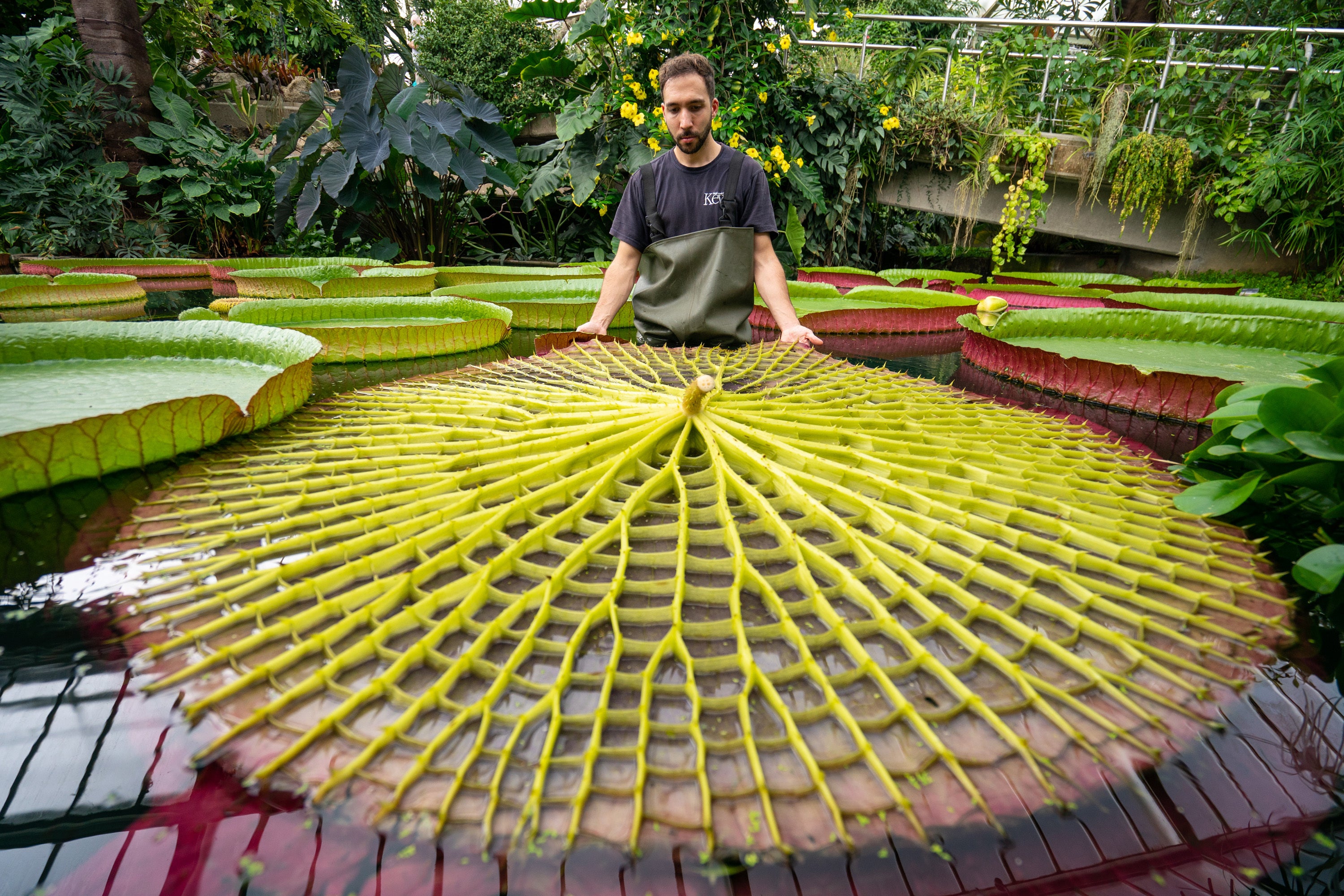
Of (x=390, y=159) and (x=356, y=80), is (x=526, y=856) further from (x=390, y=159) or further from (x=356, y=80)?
(x=356, y=80)

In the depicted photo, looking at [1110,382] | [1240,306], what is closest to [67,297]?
[1110,382]

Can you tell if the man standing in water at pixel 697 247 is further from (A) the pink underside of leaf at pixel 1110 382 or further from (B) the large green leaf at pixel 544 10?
(B) the large green leaf at pixel 544 10

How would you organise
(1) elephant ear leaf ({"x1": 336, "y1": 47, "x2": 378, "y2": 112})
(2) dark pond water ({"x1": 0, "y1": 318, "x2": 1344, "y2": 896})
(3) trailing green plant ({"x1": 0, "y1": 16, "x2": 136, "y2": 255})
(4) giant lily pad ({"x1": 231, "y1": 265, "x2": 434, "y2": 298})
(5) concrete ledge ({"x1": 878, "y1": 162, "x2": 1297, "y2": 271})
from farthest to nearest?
(1) elephant ear leaf ({"x1": 336, "y1": 47, "x2": 378, "y2": 112}), (3) trailing green plant ({"x1": 0, "y1": 16, "x2": 136, "y2": 255}), (5) concrete ledge ({"x1": 878, "y1": 162, "x2": 1297, "y2": 271}), (4) giant lily pad ({"x1": 231, "y1": 265, "x2": 434, "y2": 298}), (2) dark pond water ({"x1": 0, "y1": 318, "x2": 1344, "y2": 896})

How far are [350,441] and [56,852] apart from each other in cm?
99

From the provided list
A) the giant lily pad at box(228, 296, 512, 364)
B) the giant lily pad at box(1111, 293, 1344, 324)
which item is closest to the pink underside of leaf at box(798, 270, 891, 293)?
the giant lily pad at box(1111, 293, 1344, 324)

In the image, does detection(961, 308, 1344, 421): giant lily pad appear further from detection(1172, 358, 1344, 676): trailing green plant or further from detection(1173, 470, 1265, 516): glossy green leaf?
detection(1173, 470, 1265, 516): glossy green leaf

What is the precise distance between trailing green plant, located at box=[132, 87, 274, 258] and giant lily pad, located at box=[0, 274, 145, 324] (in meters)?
4.38

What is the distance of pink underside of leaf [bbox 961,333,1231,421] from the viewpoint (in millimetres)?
2166

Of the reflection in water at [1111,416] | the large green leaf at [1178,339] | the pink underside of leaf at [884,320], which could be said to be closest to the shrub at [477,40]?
the pink underside of leaf at [884,320]

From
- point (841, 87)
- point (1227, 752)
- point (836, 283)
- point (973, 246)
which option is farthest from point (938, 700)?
point (973, 246)

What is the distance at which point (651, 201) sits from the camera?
2.93m

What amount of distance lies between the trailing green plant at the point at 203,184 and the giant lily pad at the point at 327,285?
5162 millimetres

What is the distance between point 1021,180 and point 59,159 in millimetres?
12036

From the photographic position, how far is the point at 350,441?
1.57 meters
